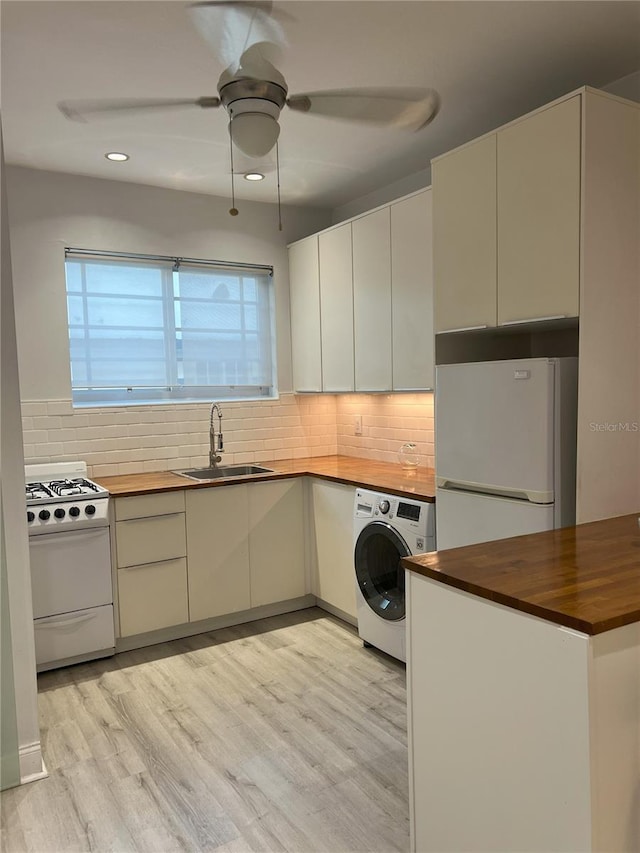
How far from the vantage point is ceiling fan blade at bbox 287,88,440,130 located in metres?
2.15

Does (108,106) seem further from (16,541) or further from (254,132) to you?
(16,541)

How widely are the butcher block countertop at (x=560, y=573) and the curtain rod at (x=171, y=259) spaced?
303 centimetres

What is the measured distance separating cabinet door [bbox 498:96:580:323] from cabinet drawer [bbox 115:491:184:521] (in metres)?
2.01

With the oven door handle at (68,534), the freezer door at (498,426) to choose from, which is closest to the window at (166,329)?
the oven door handle at (68,534)

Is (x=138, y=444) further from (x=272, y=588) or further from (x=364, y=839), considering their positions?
(x=364, y=839)

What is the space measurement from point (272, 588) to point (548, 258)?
252 centimetres

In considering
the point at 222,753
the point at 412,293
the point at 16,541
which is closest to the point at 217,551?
the point at 222,753

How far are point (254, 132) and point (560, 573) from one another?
1740 mm

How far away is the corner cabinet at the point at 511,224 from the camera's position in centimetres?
238

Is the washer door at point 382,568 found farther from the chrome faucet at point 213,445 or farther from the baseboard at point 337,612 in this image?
the chrome faucet at point 213,445

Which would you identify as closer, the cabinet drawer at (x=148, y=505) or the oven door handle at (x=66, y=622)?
the oven door handle at (x=66, y=622)

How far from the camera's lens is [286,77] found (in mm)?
2602

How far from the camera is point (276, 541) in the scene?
3924 millimetres

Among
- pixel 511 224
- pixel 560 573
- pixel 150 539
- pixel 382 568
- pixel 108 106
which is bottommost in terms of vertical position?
pixel 382 568
